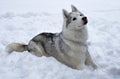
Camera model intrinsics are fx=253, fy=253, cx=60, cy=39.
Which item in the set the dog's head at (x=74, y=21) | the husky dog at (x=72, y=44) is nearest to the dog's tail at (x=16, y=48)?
the husky dog at (x=72, y=44)

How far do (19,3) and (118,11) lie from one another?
14.2 ft

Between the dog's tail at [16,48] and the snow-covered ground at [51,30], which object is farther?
the dog's tail at [16,48]

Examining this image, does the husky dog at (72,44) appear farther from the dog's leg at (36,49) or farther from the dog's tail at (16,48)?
the dog's tail at (16,48)

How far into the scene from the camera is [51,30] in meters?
7.06

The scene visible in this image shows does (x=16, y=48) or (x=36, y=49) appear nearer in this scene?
(x=36, y=49)

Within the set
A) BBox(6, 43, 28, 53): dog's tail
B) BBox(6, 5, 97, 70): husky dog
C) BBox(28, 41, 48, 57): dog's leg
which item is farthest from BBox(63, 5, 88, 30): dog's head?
BBox(6, 43, 28, 53): dog's tail

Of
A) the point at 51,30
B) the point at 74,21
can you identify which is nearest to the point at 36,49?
the point at 74,21

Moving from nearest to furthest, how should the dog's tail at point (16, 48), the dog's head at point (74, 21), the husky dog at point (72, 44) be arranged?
the dog's head at point (74, 21) < the husky dog at point (72, 44) < the dog's tail at point (16, 48)

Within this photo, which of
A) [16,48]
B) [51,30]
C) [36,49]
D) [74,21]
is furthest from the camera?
[51,30]

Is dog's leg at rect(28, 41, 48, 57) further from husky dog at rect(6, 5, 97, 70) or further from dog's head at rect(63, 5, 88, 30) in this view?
dog's head at rect(63, 5, 88, 30)

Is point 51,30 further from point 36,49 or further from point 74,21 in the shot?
point 74,21

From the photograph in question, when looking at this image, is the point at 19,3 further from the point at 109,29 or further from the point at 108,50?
the point at 108,50

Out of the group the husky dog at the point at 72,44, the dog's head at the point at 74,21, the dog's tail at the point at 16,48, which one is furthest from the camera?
the dog's tail at the point at 16,48

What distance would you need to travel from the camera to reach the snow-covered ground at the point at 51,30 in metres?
4.16
